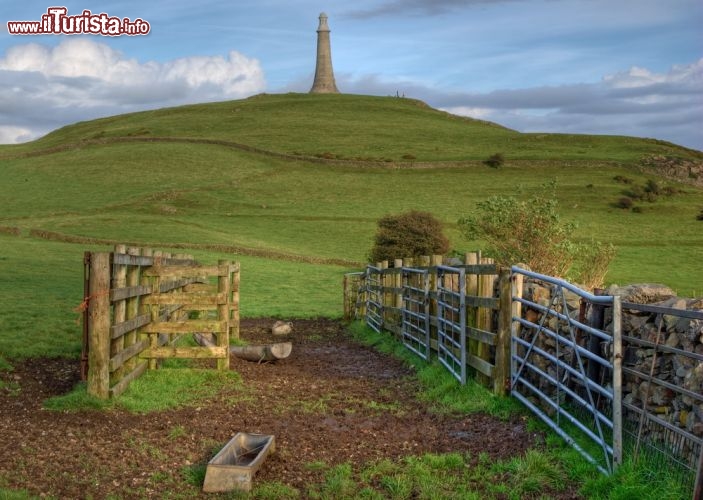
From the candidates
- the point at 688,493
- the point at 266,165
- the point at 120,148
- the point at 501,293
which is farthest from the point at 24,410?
the point at 120,148

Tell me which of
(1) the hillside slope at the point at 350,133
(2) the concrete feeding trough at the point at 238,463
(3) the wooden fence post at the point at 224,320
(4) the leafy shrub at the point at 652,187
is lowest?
(2) the concrete feeding trough at the point at 238,463

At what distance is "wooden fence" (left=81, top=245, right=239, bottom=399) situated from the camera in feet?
30.9

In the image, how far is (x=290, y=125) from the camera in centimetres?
10662

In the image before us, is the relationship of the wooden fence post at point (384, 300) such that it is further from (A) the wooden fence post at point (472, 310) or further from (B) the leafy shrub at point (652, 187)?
(B) the leafy shrub at point (652, 187)

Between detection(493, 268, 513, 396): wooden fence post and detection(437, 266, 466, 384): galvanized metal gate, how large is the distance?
111 cm

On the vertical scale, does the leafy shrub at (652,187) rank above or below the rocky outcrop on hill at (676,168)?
below

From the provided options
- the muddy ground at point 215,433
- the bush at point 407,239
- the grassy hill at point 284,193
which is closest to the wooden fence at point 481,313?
the muddy ground at point 215,433

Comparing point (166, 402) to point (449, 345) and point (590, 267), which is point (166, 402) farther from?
point (590, 267)

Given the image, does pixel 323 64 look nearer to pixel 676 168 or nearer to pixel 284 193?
pixel 676 168

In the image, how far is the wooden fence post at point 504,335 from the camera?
937 centimetres

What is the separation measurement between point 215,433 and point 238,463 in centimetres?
125

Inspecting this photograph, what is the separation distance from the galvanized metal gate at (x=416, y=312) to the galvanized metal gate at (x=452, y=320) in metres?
0.60

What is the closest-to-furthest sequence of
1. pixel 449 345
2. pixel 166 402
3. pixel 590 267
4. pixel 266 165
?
1. pixel 166 402
2. pixel 449 345
3. pixel 590 267
4. pixel 266 165

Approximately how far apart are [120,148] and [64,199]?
2721 cm
